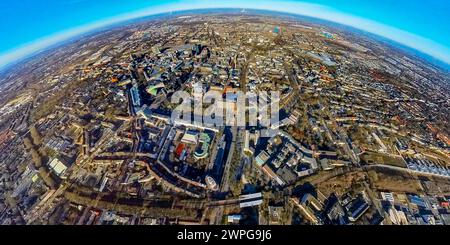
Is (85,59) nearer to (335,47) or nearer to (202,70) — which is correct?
(202,70)

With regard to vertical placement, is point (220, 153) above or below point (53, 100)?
below

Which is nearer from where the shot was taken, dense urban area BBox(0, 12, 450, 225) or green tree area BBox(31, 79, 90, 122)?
dense urban area BBox(0, 12, 450, 225)

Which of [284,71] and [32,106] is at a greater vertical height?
[284,71]

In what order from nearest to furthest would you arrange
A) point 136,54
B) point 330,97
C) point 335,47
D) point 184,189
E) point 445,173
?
point 184,189 < point 445,173 < point 330,97 < point 136,54 < point 335,47

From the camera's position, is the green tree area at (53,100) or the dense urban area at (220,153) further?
the green tree area at (53,100)

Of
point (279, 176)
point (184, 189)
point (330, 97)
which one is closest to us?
point (184, 189)

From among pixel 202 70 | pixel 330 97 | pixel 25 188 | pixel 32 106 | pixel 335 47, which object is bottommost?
pixel 25 188

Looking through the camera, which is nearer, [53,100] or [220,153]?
[220,153]
